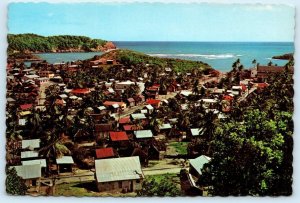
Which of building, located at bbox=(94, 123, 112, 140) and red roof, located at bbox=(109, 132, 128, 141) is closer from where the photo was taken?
red roof, located at bbox=(109, 132, 128, 141)

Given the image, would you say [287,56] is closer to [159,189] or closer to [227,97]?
[227,97]

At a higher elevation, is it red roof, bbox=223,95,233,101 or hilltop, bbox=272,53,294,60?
hilltop, bbox=272,53,294,60

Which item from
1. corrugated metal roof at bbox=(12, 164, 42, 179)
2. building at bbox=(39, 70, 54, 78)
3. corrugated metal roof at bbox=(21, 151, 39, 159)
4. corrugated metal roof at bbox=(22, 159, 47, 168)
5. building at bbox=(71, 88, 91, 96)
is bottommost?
corrugated metal roof at bbox=(12, 164, 42, 179)

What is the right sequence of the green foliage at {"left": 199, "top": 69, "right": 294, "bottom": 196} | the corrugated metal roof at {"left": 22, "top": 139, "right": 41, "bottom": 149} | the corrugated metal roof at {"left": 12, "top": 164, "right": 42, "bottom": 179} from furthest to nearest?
the corrugated metal roof at {"left": 22, "top": 139, "right": 41, "bottom": 149}, the corrugated metal roof at {"left": 12, "top": 164, "right": 42, "bottom": 179}, the green foliage at {"left": 199, "top": 69, "right": 294, "bottom": 196}

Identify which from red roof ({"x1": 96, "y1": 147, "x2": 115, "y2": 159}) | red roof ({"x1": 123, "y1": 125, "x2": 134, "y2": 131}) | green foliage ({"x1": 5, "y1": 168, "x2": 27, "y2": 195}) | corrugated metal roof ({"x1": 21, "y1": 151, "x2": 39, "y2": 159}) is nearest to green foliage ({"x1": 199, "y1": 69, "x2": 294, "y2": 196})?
red roof ({"x1": 123, "y1": 125, "x2": 134, "y2": 131})

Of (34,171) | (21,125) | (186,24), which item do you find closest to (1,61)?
(21,125)

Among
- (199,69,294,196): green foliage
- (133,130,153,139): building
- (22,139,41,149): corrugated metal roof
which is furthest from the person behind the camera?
(133,130,153,139): building

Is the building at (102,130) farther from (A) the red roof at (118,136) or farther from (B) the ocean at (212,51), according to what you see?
(B) the ocean at (212,51)

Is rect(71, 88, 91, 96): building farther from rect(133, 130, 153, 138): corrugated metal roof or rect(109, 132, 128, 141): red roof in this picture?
rect(133, 130, 153, 138): corrugated metal roof

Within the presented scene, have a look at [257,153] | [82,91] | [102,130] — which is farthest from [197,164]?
[82,91]
